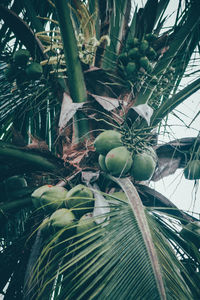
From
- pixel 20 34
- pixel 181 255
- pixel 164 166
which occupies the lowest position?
pixel 181 255

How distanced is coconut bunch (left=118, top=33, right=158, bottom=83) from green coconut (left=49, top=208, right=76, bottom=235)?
0.76 m

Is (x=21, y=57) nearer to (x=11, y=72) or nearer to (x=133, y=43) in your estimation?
(x=11, y=72)

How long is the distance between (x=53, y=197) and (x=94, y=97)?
0.54 meters

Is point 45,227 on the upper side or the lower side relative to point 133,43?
lower

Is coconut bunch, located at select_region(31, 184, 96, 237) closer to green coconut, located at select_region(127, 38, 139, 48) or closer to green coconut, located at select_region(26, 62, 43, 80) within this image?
green coconut, located at select_region(26, 62, 43, 80)

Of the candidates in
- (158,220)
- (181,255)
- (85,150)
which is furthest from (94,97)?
(181,255)

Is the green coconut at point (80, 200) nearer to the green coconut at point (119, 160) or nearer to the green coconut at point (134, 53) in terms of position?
the green coconut at point (119, 160)

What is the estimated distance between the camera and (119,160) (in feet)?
3.79

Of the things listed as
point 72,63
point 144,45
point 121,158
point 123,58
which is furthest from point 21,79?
point 121,158

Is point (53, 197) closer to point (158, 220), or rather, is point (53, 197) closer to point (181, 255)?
point (158, 220)

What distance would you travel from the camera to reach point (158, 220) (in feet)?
3.87

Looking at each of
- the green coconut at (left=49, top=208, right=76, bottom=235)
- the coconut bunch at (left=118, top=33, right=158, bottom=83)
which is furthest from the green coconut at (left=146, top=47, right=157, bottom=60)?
the green coconut at (left=49, top=208, right=76, bottom=235)

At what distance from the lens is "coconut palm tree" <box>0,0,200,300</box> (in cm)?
98

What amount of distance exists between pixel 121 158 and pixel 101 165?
0.19 meters
